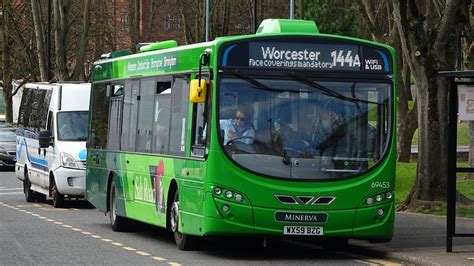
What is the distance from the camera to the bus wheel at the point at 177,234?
17.0m

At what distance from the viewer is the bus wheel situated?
1695 cm

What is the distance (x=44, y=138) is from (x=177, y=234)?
10973 mm

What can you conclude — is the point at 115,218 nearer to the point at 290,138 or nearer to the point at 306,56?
the point at 290,138

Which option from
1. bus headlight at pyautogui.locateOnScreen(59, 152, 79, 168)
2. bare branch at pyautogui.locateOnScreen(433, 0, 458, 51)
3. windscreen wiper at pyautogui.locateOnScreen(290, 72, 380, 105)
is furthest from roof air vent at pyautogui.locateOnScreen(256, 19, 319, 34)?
bus headlight at pyautogui.locateOnScreen(59, 152, 79, 168)

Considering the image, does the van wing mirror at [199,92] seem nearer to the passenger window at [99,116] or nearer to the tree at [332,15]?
the passenger window at [99,116]

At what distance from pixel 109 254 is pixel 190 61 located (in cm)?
270

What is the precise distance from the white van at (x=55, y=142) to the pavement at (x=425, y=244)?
8362 millimetres

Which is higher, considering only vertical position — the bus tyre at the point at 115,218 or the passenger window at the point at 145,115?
the passenger window at the point at 145,115

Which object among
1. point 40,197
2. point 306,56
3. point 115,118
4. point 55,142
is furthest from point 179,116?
point 40,197

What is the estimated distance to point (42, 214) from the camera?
2561 cm

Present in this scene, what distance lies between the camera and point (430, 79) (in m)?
22.3

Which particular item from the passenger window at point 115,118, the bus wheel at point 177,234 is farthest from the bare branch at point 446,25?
the bus wheel at point 177,234

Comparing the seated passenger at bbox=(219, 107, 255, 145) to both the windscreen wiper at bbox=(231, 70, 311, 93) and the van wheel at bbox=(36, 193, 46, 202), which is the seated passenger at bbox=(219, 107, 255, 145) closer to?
the windscreen wiper at bbox=(231, 70, 311, 93)

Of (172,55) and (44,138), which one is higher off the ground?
(172,55)
